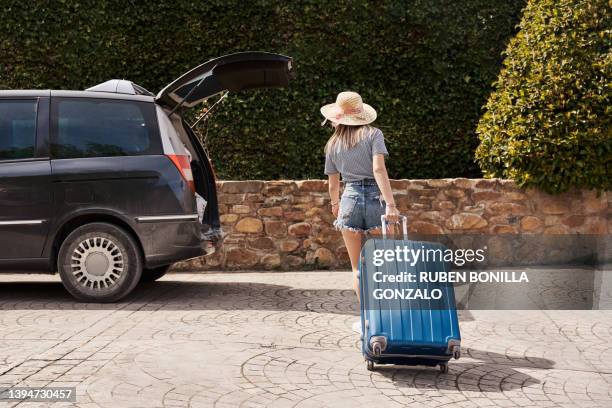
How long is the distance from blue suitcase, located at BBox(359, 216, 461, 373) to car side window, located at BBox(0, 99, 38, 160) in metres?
3.95

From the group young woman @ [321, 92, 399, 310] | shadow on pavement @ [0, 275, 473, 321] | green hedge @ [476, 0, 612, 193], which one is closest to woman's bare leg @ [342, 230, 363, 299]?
young woman @ [321, 92, 399, 310]

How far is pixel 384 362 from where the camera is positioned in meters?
5.22

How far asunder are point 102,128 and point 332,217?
353cm

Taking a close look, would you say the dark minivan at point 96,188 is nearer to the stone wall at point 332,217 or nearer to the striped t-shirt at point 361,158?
the striped t-shirt at point 361,158

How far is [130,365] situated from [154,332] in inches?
42.7

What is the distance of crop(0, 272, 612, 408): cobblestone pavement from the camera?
15.5ft

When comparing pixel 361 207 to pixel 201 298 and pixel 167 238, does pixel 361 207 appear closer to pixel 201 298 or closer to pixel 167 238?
pixel 167 238

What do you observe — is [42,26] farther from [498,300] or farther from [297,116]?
[498,300]

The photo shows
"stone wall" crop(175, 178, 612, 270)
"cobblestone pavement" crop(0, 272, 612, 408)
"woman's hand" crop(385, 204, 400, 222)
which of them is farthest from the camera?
"stone wall" crop(175, 178, 612, 270)

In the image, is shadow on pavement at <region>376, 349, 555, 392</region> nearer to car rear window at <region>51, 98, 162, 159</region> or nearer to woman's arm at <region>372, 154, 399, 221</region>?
woman's arm at <region>372, 154, 399, 221</region>

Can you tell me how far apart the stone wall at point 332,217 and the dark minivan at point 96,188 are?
251cm

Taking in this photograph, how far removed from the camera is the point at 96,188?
25.0ft

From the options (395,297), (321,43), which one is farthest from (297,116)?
(395,297)

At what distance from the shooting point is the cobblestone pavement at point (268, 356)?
4730 mm
